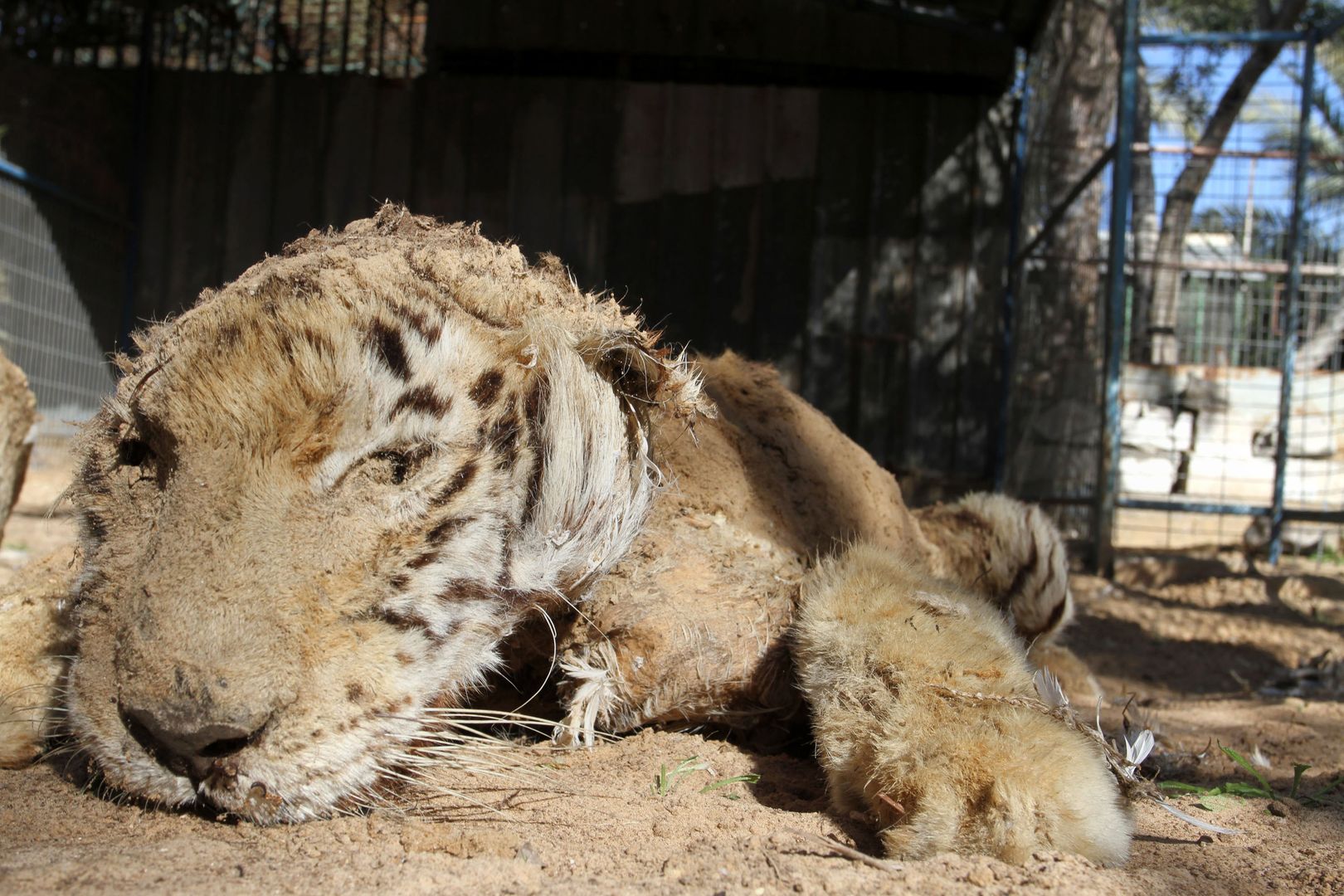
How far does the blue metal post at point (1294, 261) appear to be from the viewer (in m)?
7.50

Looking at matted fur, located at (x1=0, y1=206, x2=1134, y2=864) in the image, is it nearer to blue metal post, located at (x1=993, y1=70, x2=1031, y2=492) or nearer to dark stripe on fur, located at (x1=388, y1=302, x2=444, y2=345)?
dark stripe on fur, located at (x1=388, y1=302, x2=444, y2=345)

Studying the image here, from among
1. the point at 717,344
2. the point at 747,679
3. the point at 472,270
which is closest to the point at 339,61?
the point at 717,344

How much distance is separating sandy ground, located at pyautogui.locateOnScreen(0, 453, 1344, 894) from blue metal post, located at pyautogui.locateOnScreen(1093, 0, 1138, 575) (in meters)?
4.57

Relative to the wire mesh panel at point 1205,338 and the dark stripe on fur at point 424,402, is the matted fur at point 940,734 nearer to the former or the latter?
the dark stripe on fur at point 424,402

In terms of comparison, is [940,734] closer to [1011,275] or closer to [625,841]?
[625,841]

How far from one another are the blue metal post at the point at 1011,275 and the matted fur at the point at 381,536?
6446 mm

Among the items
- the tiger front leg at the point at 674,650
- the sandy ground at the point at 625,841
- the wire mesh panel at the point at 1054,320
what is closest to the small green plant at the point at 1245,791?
the sandy ground at the point at 625,841

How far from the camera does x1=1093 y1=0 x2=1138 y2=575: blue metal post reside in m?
7.08

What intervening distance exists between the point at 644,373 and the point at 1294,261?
7270 millimetres

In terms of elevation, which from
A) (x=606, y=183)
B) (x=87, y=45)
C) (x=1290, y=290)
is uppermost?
(x=87, y=45)

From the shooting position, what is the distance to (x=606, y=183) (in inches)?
353

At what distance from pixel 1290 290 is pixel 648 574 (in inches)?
286

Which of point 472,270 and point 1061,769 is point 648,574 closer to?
point 472,270

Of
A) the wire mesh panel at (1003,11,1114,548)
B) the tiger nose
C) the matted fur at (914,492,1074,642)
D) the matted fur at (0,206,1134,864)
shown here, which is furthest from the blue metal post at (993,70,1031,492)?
the tiger nose
